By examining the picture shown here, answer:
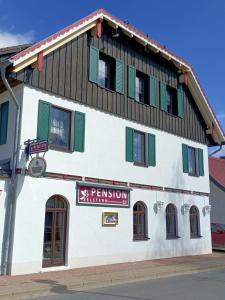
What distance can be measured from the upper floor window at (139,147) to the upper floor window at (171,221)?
2855 millimetres

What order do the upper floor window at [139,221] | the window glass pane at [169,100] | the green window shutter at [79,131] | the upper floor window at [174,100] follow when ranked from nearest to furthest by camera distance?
the green window shutter at [79,131]
the upper floor window at [139,221]
the upper floor window at [174,100]
the window glass pane at [169,100]

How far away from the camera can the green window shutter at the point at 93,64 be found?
48.1 feet

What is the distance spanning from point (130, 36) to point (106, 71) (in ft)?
6.29

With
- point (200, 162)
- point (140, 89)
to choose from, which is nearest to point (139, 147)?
point (140, 89)

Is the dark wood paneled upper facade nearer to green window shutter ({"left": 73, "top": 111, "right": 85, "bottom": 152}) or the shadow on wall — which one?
green window shutter ({"left": 73, "top": 111, "right": 85, "bottom": 152})

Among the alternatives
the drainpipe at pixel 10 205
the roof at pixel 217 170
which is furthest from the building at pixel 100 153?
the roof at pixel 217 170

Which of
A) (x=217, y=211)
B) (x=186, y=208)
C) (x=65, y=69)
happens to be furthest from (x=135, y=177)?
(x=217, y=211)

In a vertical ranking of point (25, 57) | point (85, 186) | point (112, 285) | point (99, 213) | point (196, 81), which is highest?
point (196, 81)

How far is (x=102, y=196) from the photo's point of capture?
47.1 feet

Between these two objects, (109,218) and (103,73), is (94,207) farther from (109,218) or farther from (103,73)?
(103,73)

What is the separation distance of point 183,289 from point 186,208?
9.14m

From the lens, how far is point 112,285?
10.6 m

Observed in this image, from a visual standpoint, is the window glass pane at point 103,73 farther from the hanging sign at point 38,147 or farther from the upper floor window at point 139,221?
the upper floor window at point 139,221

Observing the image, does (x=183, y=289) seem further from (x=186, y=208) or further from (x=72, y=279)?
(x=186, y=208)
